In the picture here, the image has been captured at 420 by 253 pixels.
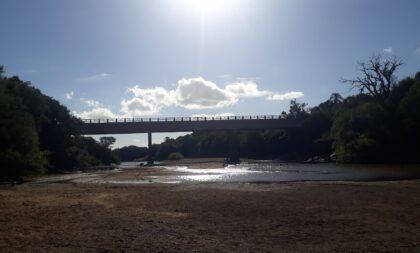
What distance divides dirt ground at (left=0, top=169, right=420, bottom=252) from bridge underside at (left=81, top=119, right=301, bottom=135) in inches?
3857

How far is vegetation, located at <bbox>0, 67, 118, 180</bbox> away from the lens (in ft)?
172

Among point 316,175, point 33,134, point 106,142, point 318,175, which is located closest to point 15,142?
point 33,134

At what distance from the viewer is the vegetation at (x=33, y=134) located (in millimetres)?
52312

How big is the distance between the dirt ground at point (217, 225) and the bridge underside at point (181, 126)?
9797cm

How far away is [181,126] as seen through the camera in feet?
422

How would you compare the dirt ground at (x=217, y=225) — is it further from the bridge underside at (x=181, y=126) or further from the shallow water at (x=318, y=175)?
the bridge underside at (x=181, y=126)

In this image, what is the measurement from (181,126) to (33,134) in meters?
73.6

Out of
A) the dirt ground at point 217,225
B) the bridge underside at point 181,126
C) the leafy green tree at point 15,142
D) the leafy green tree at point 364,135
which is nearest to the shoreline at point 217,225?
the dirt ground at point 217,225

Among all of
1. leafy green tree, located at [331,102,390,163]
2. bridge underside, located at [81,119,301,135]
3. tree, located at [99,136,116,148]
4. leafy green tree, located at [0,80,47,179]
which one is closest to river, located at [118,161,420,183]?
leafy green tree, located at [0,80,47,179]

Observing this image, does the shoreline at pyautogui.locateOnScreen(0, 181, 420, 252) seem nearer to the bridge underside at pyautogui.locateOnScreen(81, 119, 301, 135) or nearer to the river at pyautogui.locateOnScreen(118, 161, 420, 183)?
the river at pyautogui.locateOnScreen(118, 161, 420, 183)

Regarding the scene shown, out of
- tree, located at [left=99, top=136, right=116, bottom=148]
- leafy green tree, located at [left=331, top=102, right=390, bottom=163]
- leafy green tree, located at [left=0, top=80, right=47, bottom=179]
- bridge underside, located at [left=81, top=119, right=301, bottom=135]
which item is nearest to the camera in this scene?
leafy green tree, located at [left=0, top=80, right=47, bottom=179]

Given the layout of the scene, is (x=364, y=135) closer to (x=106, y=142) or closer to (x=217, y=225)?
(x=217, y=225)

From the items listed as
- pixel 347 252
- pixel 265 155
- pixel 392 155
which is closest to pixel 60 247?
pixel 347 252

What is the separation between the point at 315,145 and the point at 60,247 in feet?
400
